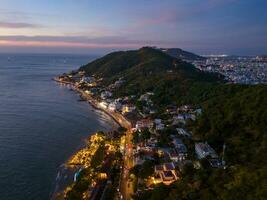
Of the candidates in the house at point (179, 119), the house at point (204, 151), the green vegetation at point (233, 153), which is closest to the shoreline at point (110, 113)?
the house at point (179, 119)

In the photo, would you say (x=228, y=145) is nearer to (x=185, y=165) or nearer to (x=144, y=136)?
(x=185, y=165)

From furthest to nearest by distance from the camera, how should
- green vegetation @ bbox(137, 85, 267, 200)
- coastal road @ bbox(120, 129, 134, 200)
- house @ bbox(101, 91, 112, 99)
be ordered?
house @ bbox(101, 91, 112, 99)
coastal road @ bbox(120, 129, 134, 200)
green vegetation @ bbox(137, 85, 267, 200)

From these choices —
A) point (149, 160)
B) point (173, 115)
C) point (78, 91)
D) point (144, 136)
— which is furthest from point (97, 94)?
point (149, 160)

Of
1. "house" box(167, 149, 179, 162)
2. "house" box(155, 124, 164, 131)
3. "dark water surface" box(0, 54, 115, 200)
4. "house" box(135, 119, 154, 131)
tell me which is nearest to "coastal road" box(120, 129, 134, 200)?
"house" box(135, 119, 154, 131)

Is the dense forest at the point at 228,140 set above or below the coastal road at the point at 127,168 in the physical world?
above

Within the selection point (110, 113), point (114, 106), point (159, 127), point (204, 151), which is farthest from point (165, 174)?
point (114, 106)

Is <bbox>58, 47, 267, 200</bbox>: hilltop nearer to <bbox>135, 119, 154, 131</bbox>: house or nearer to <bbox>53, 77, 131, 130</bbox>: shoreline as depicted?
<bbox>135, 119, 154, 131</bbox>: house

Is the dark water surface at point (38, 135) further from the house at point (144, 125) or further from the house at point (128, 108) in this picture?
the house at point (144, 125)
